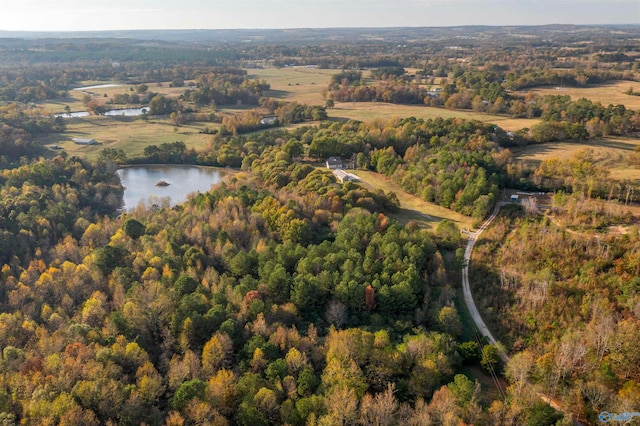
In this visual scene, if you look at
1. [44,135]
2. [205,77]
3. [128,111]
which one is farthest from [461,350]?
[205,77]

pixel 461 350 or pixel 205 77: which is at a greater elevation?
pixel 205 77

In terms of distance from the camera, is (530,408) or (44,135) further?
(44,135)

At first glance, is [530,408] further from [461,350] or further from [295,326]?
[295,326]

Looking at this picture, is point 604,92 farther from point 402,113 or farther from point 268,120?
point 268,120

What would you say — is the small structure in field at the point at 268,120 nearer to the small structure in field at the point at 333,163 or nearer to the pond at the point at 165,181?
the pond at the point at 165,181

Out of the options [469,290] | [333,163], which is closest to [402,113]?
[333,163]

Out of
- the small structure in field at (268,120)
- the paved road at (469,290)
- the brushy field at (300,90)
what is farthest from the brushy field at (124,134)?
the paved road at (469,290)

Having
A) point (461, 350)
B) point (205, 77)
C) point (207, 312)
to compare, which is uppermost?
point (205, 77)
